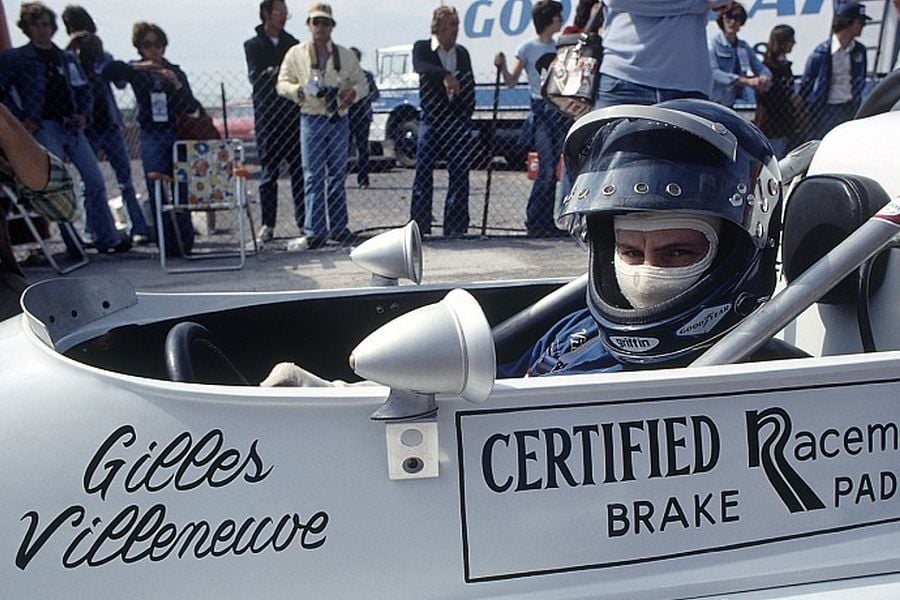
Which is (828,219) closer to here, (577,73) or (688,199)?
(688,199)

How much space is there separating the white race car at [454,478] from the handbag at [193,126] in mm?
5132

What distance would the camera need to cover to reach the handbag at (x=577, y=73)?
151 inches

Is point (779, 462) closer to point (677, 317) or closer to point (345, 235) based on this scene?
point (677, 317)

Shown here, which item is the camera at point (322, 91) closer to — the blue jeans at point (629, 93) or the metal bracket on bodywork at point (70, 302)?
the blue jeans at point (629, 93)

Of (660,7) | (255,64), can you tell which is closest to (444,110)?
(255,64)

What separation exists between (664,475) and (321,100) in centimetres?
529

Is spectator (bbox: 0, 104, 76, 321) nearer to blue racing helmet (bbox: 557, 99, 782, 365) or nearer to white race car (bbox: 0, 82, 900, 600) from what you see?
white race car (bbox: 0, 82, 900, 600)

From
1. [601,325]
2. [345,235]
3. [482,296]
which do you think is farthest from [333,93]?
[601,325]

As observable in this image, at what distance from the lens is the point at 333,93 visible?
20.4 feet

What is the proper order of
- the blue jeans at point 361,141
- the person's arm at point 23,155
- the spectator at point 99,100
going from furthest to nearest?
the blue jeans at point 361,141 < the spectator at point 99,100 < the person's arm at point 23,155

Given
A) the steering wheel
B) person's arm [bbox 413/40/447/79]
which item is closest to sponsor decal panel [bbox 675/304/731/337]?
the steering wheel

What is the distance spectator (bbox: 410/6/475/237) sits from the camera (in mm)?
6512

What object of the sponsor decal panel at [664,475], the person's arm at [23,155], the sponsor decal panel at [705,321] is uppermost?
the person's arm at [23,155]

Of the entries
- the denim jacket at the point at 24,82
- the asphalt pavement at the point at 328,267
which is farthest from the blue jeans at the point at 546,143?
the denim jacket at the point at 24,82
